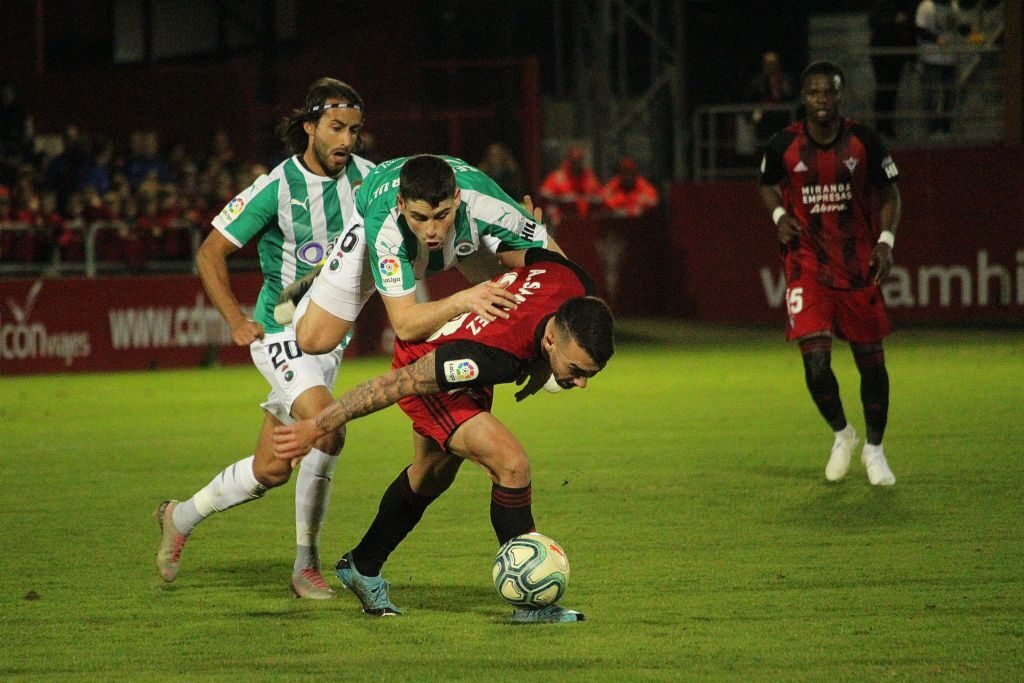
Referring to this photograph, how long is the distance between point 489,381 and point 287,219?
174 cm

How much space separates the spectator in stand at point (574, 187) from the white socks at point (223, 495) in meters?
14.8

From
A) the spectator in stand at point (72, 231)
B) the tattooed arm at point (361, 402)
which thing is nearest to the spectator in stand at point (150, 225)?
the spectator in stand at point (72, 231)

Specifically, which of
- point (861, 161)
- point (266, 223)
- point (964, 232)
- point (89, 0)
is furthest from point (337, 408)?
point (89, 0)

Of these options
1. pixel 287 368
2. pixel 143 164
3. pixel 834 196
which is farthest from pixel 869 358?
pixel 143 164

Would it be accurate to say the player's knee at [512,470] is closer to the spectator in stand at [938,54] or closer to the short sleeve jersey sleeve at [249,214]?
the short sleeve jersey sleeve at [249,214]

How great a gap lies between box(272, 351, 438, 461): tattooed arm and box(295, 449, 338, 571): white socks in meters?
0.91

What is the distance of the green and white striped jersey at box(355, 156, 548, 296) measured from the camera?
19.4 feet

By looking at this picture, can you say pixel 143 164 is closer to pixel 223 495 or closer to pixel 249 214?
pixel 249 214

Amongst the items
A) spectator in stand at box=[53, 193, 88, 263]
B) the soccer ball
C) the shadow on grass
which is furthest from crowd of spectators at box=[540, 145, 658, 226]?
the soccer ball

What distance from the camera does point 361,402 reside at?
18.7ft

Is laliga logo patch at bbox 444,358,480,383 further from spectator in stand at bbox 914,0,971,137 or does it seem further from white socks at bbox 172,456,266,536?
spectator in stand at bbox 914,0,971,137

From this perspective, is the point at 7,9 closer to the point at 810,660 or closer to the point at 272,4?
the point at 272,4

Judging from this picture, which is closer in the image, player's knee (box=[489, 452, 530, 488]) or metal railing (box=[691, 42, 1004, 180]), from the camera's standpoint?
player's knee (box=[489, 452, 530, 488])

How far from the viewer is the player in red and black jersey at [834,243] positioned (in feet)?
29.8
